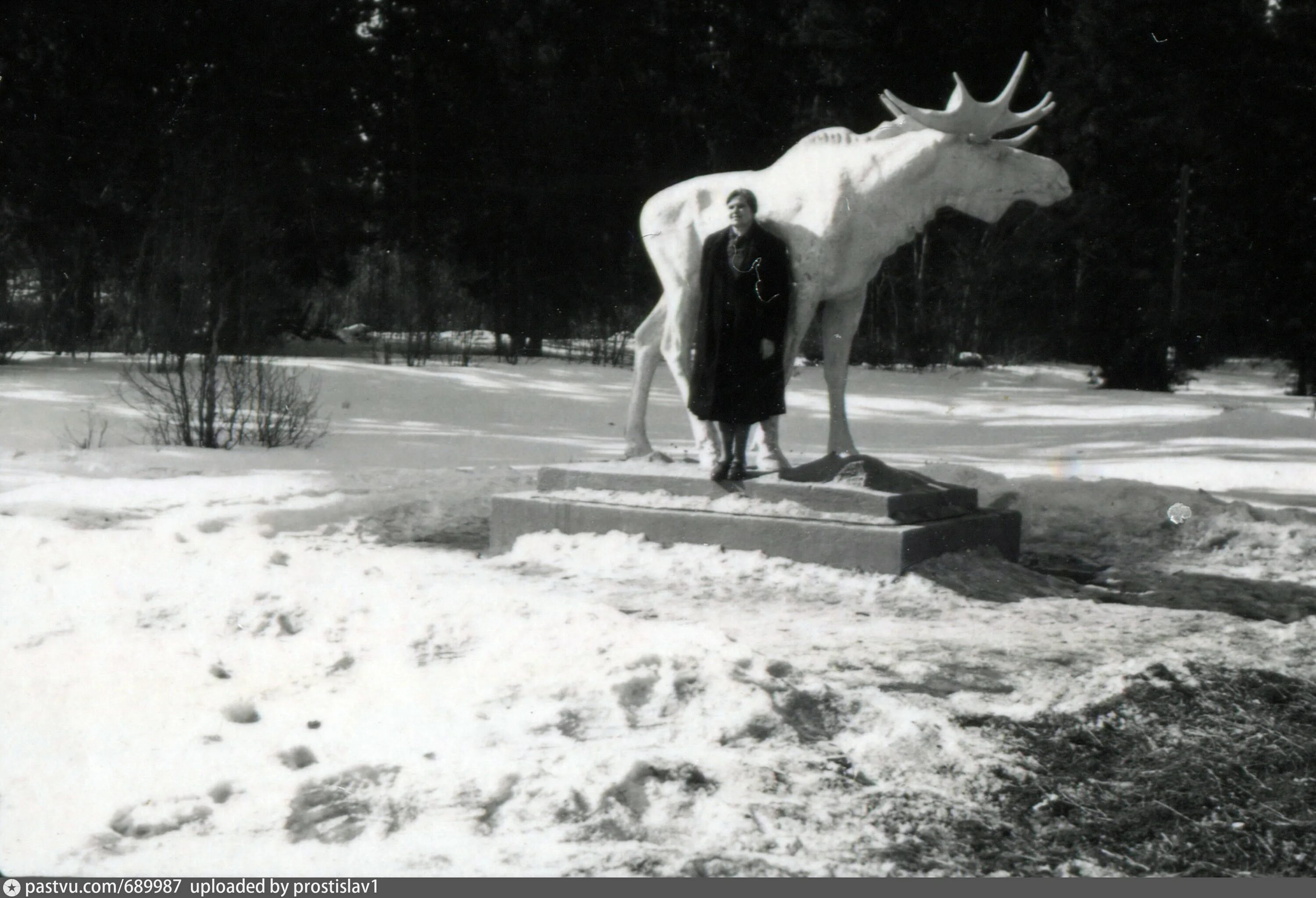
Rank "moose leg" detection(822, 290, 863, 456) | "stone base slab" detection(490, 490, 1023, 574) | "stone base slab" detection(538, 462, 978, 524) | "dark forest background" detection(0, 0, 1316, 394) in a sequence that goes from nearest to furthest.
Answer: "stone base slab" detection(490, 490, 1023, 574), "stone base slab" detection(538, 462, 978, 524), "moose leg" detection(822, 290, 863, 456), "dark forest background" detection(0, 0, 1316, 394)

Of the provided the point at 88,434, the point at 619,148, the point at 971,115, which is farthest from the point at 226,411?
the point at 619,148

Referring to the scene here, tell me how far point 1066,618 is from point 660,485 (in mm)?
2386

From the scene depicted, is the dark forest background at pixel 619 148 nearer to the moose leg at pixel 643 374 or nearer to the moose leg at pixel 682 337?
the moose leg at pixel 643 374

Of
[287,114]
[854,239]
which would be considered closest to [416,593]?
[854,239]

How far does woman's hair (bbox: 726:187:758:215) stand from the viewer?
24.1ft

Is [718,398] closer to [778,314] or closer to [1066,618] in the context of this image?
[778,314]

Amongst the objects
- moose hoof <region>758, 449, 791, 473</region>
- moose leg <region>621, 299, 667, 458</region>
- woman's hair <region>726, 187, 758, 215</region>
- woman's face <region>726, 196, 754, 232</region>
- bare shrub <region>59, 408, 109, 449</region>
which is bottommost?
bare shrub <region>59, 408, 109, 449</region>

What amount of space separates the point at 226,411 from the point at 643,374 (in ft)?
24.3

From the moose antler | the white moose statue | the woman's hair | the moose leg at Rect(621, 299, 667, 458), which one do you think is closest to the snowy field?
the moose leg at Rect(621, 299, 667, 458)

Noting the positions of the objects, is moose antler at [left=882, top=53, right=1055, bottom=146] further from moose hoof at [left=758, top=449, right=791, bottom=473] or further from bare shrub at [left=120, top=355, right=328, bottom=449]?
bare shrub at [left=120, top=355, right=328, bottom=449]

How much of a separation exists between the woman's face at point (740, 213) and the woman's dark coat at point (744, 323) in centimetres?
5

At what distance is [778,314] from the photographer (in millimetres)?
7434

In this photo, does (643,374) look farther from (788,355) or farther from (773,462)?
(773,462)

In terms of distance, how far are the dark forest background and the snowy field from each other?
1307cm
